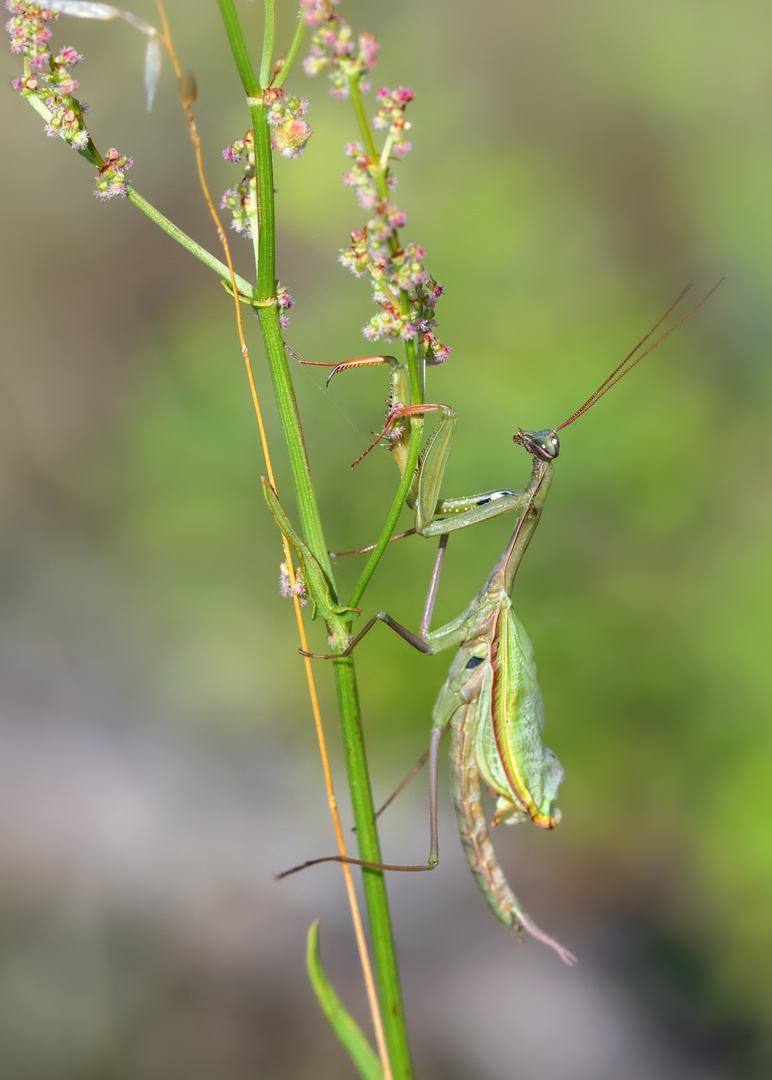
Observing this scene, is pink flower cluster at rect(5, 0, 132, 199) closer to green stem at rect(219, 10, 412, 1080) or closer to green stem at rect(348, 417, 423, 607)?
green stem at rect(219, 10, 412, 1080)

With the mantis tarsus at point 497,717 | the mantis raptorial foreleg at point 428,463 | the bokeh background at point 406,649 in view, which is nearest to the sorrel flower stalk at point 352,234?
the mantis raptorial foreleg at point 428,463

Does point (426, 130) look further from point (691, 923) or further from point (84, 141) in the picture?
point (691, 923)

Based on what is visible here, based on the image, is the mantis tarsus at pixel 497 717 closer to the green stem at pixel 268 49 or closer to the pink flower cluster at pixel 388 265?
the pink flower cluster at pixel 388 265

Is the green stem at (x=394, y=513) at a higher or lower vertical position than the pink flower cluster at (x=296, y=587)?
higher

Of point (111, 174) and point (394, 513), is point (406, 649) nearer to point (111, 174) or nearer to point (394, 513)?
point (394, 513)

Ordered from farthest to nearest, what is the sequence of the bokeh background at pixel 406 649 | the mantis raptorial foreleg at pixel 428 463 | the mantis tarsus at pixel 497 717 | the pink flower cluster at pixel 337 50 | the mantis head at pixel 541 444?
the bokeh background at pixel 406 649
the mantis head at pixel 541 444
the mantis tarsus at pixel 497 717
the mantis raptorial foreleg at pixel 428 463
the pink flower cluster at pixel 337 50

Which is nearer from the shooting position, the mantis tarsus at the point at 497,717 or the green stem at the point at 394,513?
the green stem at the point at 394,513

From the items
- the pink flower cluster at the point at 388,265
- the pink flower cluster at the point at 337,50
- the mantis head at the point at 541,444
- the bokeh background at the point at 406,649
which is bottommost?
the bokeh background at the point at 406,649
